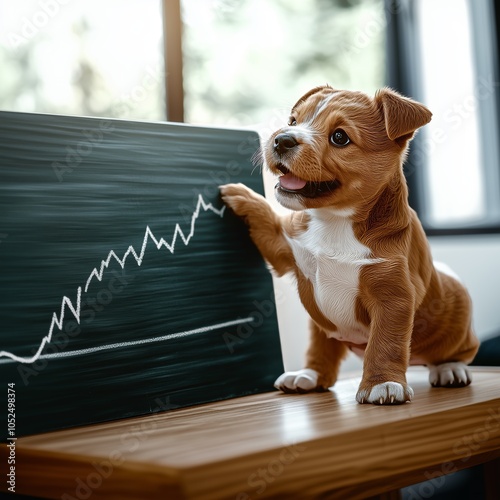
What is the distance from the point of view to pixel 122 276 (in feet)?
3.01

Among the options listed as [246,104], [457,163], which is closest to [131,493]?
[246,104]

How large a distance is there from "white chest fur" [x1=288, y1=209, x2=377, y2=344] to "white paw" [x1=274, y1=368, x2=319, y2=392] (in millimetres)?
91

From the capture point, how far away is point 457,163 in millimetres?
2105

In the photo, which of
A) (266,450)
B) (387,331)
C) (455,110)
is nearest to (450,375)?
(387,331)

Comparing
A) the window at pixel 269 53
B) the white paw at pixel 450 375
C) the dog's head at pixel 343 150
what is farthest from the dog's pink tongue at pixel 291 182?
the window at pixel 269 53

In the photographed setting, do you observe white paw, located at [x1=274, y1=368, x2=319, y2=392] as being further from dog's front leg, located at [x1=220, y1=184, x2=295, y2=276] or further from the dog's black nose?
the dog's black nose

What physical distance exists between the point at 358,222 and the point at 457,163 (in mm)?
1263

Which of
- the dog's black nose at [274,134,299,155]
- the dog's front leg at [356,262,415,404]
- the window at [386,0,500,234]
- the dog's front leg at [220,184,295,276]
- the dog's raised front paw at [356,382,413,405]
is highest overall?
the window at [386,0,500,234]

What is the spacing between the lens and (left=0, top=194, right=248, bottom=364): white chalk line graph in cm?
83

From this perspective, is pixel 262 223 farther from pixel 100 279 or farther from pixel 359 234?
pixel 100 279

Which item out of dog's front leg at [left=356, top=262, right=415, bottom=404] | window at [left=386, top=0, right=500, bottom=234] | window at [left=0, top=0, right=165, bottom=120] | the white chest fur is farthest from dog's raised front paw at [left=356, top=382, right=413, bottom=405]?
window at [left=386, top=0, right=500, bottom=234]

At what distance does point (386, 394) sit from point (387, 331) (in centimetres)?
8

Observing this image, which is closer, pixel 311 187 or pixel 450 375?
pixel 311 187

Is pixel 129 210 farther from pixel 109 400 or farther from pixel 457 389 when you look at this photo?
pixel 457 389
